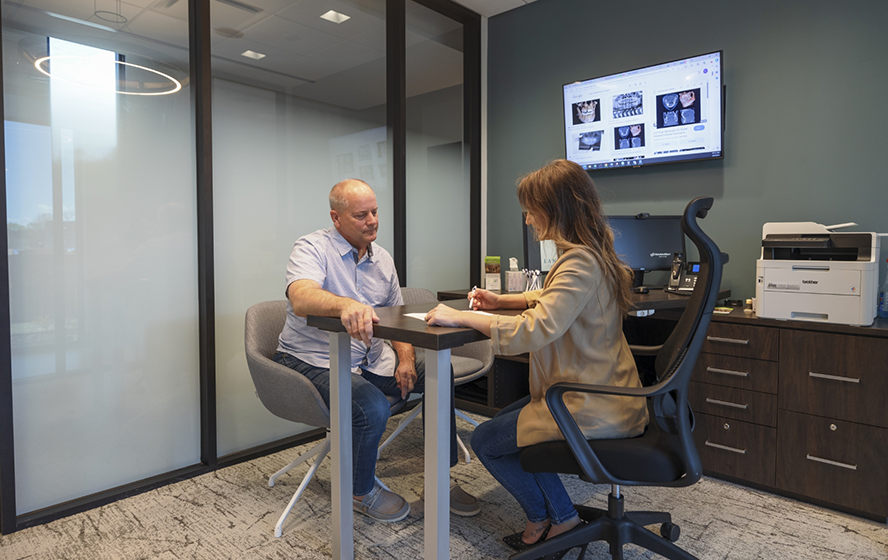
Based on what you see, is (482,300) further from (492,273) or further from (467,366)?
(492,273)

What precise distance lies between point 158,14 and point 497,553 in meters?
2.60

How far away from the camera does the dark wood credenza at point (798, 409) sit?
7.02ft

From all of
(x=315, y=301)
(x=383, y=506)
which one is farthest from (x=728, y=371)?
(x=315, y=301)

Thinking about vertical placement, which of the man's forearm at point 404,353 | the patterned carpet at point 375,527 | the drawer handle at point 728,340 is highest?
the drawer handle at point 728,340

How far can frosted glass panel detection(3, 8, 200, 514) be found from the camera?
2105 mm

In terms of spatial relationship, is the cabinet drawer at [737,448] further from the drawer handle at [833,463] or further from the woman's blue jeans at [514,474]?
the woman's blue jeans at [514,474]

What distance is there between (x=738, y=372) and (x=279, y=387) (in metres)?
1.97

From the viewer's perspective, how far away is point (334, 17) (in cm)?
307

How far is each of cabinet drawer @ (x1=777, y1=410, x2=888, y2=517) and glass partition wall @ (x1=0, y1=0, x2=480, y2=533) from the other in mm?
2402

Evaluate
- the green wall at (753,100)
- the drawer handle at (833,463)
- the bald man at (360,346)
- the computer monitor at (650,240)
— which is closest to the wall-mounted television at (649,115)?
the green wall at (753,100)

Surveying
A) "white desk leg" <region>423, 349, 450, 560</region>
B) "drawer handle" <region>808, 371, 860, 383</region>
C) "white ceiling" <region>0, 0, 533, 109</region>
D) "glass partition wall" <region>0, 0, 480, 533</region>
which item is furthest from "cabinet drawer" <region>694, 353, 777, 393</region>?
"white ceiling" <region>0, 0, 533, 109</region>

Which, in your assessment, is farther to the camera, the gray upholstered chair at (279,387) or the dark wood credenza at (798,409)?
the dark wood credenza at (798,409)

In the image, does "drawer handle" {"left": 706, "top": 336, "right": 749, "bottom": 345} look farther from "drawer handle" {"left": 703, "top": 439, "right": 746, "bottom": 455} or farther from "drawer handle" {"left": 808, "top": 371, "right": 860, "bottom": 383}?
"drawer handle" {"left": 703, "top": 439, "right": 746, "bottom": 455}

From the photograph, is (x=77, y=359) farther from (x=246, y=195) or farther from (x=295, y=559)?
(x=295, y=559)
